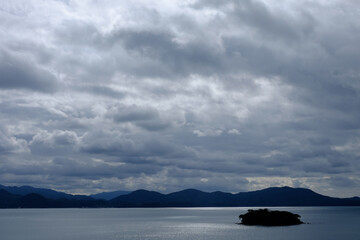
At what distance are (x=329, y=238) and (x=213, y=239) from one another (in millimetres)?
42544

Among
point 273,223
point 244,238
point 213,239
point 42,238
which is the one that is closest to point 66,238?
point 42,238

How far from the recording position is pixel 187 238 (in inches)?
5738

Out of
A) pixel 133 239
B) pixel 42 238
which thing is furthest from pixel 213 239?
pixel 42 238

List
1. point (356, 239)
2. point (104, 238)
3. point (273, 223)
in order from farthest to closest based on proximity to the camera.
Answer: point (273, 223), point (104, 238), point (356, 239)

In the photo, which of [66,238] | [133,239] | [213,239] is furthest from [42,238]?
[213,239]

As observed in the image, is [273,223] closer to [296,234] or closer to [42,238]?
[296,234]

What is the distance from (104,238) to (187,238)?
31946 mm

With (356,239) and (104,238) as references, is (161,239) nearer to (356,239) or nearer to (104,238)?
(104,238)

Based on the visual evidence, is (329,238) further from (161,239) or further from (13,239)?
(13,239)

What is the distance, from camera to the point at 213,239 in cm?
13962

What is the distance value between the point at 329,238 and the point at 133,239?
7245cm

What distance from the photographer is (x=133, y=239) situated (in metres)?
140

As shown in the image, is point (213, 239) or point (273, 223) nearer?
point (213, 239)

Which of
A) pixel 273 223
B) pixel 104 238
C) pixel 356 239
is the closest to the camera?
pixel 356 239
